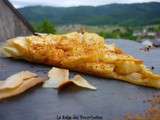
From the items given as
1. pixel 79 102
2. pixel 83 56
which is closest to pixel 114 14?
pixel 83 56

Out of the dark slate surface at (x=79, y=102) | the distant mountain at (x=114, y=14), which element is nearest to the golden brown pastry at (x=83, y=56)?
the dark slate surface at (x=79, y=102)

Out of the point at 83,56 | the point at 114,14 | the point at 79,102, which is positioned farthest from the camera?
the point at 114,14

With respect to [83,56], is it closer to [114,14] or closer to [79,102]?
[79,102]

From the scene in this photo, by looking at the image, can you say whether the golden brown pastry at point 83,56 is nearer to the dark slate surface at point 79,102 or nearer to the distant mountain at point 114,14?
the dark slate surface at point 79,102

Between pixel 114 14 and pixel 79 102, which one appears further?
pixel 114 14

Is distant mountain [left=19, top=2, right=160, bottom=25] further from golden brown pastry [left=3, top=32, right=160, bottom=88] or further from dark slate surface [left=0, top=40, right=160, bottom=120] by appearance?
dark slate surface [left=0, top=40, right=160, bottom=120]

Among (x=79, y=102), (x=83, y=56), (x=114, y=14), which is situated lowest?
(x=114, y=14)

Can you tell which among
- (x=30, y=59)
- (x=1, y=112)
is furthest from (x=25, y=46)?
(x=1, y=112)
